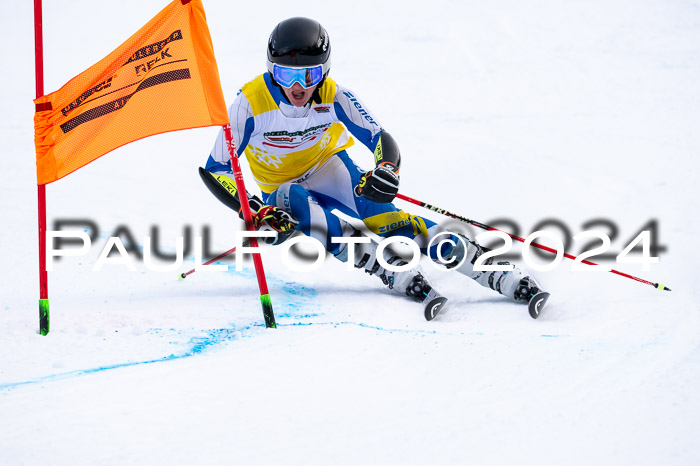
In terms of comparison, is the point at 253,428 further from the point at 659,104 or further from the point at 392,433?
the point at 659,104

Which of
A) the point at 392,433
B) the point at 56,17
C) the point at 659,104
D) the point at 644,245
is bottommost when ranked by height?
the point at 392,433

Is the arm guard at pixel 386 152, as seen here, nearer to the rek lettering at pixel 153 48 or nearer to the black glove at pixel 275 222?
the black glove at pixel 275 222

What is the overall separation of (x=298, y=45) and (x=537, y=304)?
184 centimetres

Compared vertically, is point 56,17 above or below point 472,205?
above

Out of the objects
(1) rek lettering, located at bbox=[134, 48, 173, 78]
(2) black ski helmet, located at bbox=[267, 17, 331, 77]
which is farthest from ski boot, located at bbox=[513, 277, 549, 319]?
(1) rek lettering, located at bbox=[134, 48, 173, 78]

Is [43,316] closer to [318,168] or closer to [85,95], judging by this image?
[85,95]

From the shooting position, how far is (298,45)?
3.72 metres

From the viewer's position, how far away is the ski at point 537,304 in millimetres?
3820

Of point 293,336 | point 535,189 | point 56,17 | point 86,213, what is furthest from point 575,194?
point 56,17

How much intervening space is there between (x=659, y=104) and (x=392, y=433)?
667cm

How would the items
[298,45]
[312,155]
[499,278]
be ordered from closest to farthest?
[298,45]
[499,278]
[312,155]

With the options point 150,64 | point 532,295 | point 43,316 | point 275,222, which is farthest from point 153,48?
point 532,295

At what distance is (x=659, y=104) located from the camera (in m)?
7.82

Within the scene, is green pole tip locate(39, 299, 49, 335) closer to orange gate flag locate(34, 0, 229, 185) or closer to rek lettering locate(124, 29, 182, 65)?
orange gate flag locate(34, 0, 229, 185)
